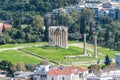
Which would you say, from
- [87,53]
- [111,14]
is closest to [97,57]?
[87,53]

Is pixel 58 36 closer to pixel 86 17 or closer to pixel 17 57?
pixel 17 57

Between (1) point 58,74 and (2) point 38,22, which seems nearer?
A: (1) point 58,74

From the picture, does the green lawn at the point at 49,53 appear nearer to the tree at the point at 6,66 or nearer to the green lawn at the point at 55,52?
the green lawn at the point at 55,52

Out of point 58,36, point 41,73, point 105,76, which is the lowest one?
point 58,36

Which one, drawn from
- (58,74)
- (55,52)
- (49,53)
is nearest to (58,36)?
(55,52)

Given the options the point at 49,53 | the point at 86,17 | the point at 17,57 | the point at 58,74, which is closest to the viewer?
the point at 58,74

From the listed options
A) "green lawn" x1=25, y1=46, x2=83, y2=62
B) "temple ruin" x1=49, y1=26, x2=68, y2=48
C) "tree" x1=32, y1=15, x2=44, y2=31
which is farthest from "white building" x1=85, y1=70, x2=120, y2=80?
"tree" x1=32, y1=15, x2=44, y2=31

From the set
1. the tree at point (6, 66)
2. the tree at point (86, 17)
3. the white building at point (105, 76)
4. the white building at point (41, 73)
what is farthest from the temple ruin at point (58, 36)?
the white building at point (105, 76)
